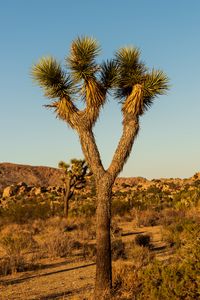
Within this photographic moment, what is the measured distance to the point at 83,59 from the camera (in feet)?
32.3

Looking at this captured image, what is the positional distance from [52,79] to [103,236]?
3.84 meters

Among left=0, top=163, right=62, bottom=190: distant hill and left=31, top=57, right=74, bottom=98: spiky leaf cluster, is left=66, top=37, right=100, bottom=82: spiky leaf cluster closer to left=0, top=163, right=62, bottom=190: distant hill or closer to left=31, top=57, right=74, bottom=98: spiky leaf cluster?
left=31, top=57, right=74, bottom=98: spiky leaf cluster

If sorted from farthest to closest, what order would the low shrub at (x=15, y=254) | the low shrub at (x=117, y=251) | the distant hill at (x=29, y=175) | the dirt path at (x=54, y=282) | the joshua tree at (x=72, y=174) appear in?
1. the distant hill at (x=29, y=175)
2. the joshua tree at (x=72, y=174)
3. the low shrub at (x=117, y=251)
4. the low shrub at (x=15, y=254)
5. the dirt path at (x=54, y=282)

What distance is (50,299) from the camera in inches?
340

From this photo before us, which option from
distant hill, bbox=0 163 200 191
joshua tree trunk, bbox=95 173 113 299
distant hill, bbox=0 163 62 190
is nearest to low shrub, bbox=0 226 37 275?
joshua tree trunk, bbox=95 173 113 299

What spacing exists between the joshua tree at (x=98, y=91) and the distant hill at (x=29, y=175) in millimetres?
77855

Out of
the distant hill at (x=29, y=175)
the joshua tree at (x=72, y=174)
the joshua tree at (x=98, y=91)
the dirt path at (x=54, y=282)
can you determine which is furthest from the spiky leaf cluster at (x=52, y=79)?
the distant hill at (x=29, y=175)

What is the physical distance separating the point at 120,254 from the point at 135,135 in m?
5.09

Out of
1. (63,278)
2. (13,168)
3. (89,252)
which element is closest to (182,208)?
(89,252)

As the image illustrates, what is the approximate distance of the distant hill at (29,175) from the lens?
91.0 metres

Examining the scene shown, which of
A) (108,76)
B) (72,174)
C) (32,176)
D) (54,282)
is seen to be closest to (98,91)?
(108,76)

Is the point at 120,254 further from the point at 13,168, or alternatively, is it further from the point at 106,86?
the point at 13,168

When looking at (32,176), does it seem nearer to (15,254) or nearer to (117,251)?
(15,254)

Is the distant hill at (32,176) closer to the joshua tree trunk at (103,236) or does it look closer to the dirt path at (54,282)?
the dirt path at (54,282)
